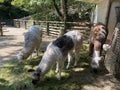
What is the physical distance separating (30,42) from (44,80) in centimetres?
183

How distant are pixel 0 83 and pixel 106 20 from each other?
15.7 feet

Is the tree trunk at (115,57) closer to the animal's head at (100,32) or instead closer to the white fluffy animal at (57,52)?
the animal's head at (100,32)

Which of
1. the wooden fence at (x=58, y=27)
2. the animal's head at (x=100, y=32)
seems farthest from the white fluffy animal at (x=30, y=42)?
the wooden fence at (x=58, y=27)

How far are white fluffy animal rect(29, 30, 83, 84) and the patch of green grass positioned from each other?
28 centimetres

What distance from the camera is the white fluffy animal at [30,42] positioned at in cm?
812

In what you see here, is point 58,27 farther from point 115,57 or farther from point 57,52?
point 115,57

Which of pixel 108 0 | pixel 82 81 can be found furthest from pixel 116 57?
pixel 108 0

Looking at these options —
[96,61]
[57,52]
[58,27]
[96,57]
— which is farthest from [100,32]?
[58,27]

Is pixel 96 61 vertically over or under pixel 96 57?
under

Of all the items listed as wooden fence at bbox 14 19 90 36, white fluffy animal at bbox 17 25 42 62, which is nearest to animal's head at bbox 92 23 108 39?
white fluffy animal at bbox 17 25 42 62

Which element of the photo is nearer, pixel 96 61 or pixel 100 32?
pixel 96 61

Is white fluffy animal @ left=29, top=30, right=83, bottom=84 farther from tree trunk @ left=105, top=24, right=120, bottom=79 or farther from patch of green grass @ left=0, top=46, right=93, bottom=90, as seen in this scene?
tree trunk @ left=105, top=24, right=120, bottom=79

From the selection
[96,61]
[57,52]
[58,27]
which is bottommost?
[96,61]

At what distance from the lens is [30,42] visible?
854 centimetres
